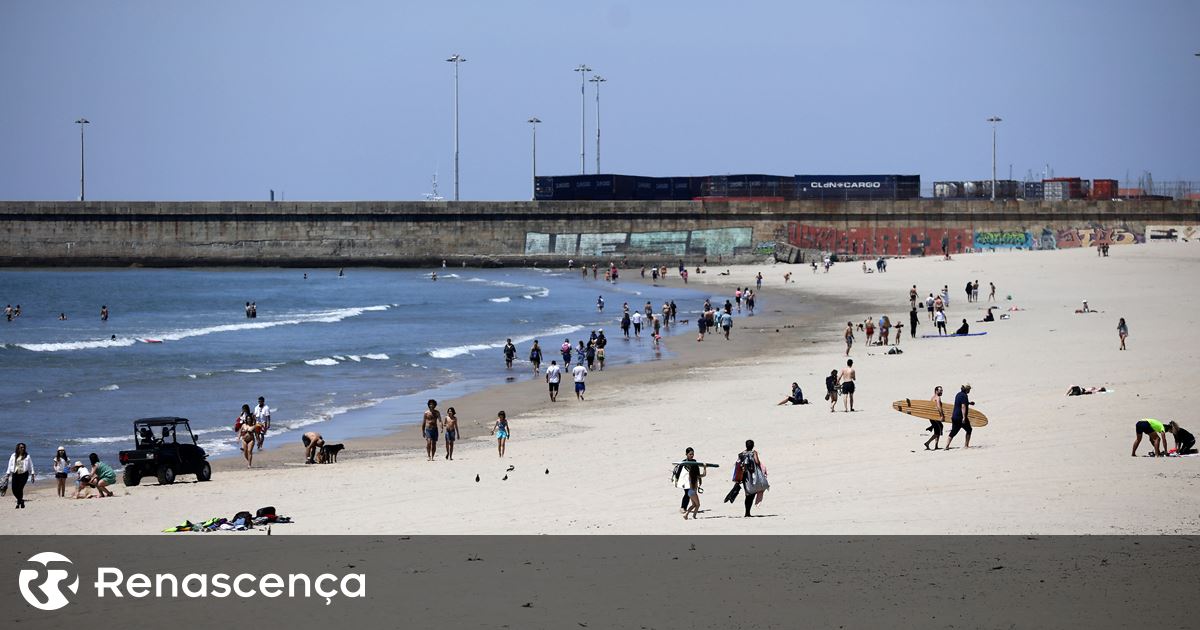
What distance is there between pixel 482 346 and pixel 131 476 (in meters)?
25.4

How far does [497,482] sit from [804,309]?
39.4 m

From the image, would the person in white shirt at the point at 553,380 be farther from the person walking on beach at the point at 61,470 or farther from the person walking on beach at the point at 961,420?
the person walking on beach at the point at 61,470

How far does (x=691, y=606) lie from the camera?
1077 centimetres

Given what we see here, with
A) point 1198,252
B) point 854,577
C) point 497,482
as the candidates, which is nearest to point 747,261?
point 1198,252

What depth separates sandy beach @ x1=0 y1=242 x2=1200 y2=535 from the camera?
1412cm

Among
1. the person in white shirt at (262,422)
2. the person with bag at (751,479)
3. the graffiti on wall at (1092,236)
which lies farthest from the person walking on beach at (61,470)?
the graffiti on wall at (1092,236)

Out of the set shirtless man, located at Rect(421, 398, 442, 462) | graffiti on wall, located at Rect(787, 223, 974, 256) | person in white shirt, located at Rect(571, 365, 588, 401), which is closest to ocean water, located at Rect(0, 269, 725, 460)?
person in white shirt, located at Rect(571, 365, 588, 401)

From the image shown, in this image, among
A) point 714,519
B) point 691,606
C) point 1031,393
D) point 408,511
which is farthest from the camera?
point 1031,393

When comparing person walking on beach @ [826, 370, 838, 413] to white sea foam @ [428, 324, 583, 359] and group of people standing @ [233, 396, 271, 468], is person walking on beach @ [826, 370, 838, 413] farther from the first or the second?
white sea foam @ [428, 324, 583, 359]

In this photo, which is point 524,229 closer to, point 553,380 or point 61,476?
point 553,380

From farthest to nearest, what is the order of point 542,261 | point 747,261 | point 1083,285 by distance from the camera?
point 542,261 < point 747,261 < point 1083,285

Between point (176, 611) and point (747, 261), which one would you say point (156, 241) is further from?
point (176, 611)

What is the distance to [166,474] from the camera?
19.2m

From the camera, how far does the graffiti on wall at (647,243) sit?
96375 millimetres
